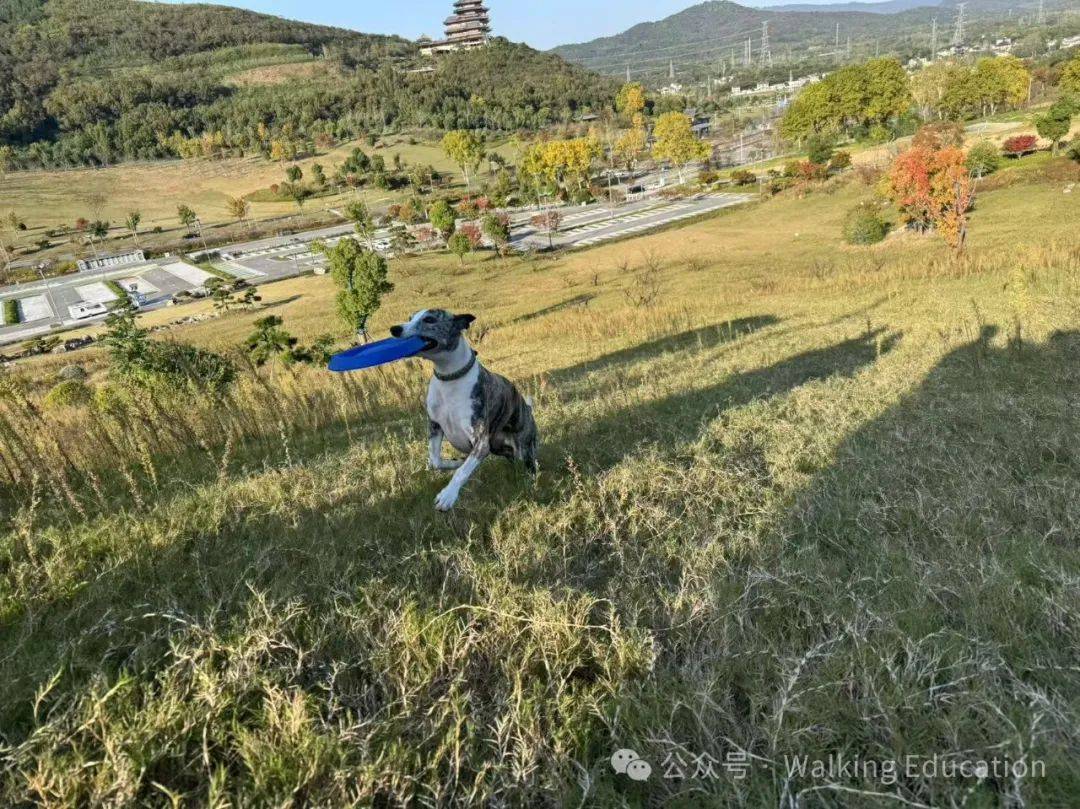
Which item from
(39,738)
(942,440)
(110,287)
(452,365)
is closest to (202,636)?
(39,738)

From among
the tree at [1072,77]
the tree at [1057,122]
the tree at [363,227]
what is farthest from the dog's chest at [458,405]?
the tree at [1072,77]

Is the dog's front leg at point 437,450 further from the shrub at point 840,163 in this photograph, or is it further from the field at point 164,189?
the field at point 164,189

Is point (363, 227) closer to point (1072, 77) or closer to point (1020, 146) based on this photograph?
point (1020, 146)

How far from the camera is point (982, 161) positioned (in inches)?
2036

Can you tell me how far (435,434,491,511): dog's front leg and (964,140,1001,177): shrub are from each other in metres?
63.4

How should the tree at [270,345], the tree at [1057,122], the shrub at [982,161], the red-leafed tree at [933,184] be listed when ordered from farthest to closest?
the tree at [1057,122] < the shrub at [982,161] < the red-leafed tree at [933,184] < the tree at [270,345]

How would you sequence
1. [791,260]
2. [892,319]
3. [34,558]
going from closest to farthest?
[34,558], [892,319], [791,260]

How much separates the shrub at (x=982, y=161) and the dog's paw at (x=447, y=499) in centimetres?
6386

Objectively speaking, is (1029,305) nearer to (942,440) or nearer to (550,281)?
(942,440)

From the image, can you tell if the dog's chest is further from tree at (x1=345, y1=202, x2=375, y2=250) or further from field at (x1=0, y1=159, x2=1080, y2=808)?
tree at (x1=345, y1=202, x2=375, y2=250)

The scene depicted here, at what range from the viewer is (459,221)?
95.2 metres

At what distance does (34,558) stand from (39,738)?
76.6 inches

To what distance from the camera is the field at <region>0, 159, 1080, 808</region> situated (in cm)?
211

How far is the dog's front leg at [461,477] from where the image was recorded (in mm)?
4320
